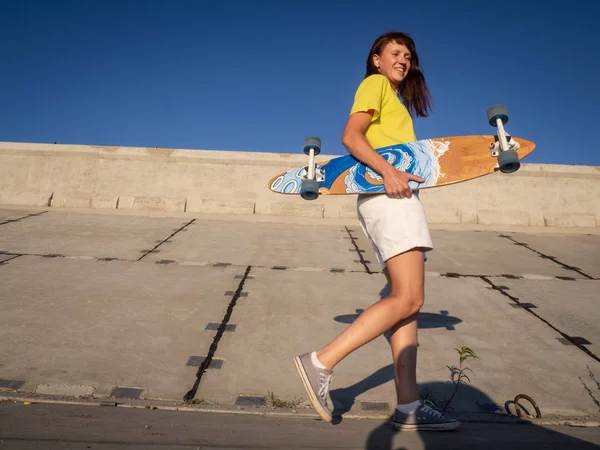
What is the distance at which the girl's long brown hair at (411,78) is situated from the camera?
6.48 ft

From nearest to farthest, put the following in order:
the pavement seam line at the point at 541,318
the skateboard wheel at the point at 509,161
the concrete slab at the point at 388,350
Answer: the skateboard wheel at the point at 509,161, the concrete slab at the point at 388,350, the pavement seam line at the point at 541,318

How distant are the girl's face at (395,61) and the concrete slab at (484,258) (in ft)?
8.53

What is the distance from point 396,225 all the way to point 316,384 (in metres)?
0.63

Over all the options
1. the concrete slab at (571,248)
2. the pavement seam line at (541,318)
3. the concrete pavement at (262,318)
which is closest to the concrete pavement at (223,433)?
the concrete pavement at (262,318)

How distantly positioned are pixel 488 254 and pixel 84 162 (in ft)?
19.9

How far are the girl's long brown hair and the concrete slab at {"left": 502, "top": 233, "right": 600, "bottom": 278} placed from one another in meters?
3.02

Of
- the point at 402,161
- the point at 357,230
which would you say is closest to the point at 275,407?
the point at 402,161

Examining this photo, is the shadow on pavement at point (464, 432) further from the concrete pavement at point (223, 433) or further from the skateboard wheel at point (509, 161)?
the skateboard wheel at point (509, 161)

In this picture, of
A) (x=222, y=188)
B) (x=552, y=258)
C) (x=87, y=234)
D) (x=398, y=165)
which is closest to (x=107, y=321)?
(x=398, y=165)

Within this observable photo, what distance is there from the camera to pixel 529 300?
11.1 ft

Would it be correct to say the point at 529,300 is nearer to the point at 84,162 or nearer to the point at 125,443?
the point at 125,443

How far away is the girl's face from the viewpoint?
1942 mm

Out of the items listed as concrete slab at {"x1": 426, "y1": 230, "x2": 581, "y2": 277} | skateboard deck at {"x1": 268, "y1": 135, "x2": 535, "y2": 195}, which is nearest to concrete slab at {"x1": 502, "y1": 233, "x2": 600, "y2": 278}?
concrete slab at {"x1": 426, "y1": 230, "x2": 581, "y2": 277}

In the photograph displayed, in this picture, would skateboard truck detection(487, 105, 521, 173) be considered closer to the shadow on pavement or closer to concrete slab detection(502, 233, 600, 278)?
the shadow on pavement
